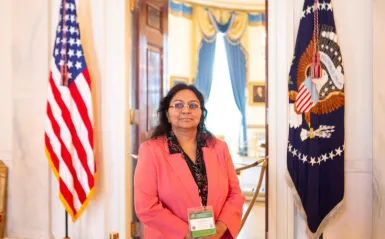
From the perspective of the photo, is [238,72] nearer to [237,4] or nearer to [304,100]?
[237,4]

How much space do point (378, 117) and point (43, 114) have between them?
9.80ft

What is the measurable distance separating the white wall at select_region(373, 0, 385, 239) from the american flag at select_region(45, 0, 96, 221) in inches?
93.5

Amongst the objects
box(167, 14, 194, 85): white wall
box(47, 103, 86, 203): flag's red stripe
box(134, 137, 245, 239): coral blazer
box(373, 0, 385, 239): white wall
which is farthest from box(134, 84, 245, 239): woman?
box(167, 14, 194, 85): white wall

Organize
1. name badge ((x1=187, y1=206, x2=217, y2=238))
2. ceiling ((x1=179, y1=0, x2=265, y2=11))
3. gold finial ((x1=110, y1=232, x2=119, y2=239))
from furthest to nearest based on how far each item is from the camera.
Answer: ceiling ((x1=179, y1=0, x2=265, y2=11)) → gold finial ((x1=110, y1=232, x2=119, y2=239)) → name badge ((x1=187, y1=206, x2=217, y2=238))

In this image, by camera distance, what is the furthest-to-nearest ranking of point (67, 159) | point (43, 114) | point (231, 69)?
point (231, 69), point (43, 114), point (67, 159)

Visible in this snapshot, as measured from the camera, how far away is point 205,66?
8.80 metres

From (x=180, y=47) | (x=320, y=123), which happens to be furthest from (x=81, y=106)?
(x=180, y=47)

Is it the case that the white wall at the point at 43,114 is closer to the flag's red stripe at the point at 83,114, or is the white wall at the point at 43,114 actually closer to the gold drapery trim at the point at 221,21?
the flag's red stripe at the point at 83,114

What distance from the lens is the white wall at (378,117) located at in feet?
10.3

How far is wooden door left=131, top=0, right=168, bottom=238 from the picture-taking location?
3.94 m

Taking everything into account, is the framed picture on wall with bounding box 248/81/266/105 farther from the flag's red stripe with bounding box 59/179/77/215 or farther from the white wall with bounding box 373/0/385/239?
the flag's red stripe with bounding box 59/179/77/215

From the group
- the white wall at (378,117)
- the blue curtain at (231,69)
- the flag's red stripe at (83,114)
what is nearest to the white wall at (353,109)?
the white wall at (378,117)

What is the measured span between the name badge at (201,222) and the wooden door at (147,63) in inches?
70.1

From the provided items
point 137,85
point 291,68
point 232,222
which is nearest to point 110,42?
point 137,85
